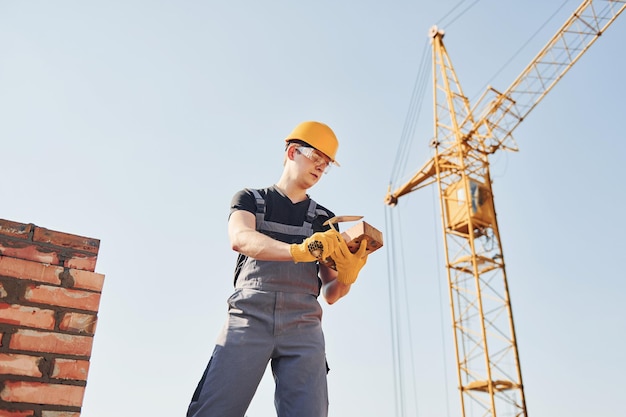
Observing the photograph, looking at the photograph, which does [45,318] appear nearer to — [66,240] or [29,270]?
[29,270]

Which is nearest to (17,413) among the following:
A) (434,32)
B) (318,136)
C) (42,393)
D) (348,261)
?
(42,393)

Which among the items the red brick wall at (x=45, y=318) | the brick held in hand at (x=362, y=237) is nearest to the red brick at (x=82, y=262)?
the red brick wall at (x=45, y=318)

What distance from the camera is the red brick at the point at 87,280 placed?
2.16 metres

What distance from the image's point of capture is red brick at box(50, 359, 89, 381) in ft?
6.59

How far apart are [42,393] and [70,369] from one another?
0.11 metres

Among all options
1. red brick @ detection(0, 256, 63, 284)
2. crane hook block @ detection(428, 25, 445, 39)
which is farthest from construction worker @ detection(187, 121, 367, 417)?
crane hook block @ detection(428, 25, 445, 39)

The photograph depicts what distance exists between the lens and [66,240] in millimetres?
2199

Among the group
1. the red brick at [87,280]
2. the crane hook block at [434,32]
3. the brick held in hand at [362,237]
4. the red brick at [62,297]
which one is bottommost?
the red brick at [62,297]

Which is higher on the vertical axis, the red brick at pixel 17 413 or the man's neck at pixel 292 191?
the man's neck at pixel 292 191

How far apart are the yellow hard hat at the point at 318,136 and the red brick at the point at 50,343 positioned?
1.09 m

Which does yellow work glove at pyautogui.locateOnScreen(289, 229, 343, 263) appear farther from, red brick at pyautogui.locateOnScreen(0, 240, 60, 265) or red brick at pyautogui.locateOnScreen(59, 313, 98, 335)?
red brick at pyautogui.locateOnScreen(0, 240, 60, 265)

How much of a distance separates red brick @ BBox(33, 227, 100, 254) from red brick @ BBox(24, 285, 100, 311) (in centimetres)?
17

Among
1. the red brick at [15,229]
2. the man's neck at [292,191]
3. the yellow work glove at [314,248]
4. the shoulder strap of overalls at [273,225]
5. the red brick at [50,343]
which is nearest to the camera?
the yellow work glove at [314,248]

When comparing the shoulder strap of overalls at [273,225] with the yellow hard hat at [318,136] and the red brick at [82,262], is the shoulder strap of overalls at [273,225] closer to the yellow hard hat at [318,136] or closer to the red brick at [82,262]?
the yellow hard hat at [318,136]
